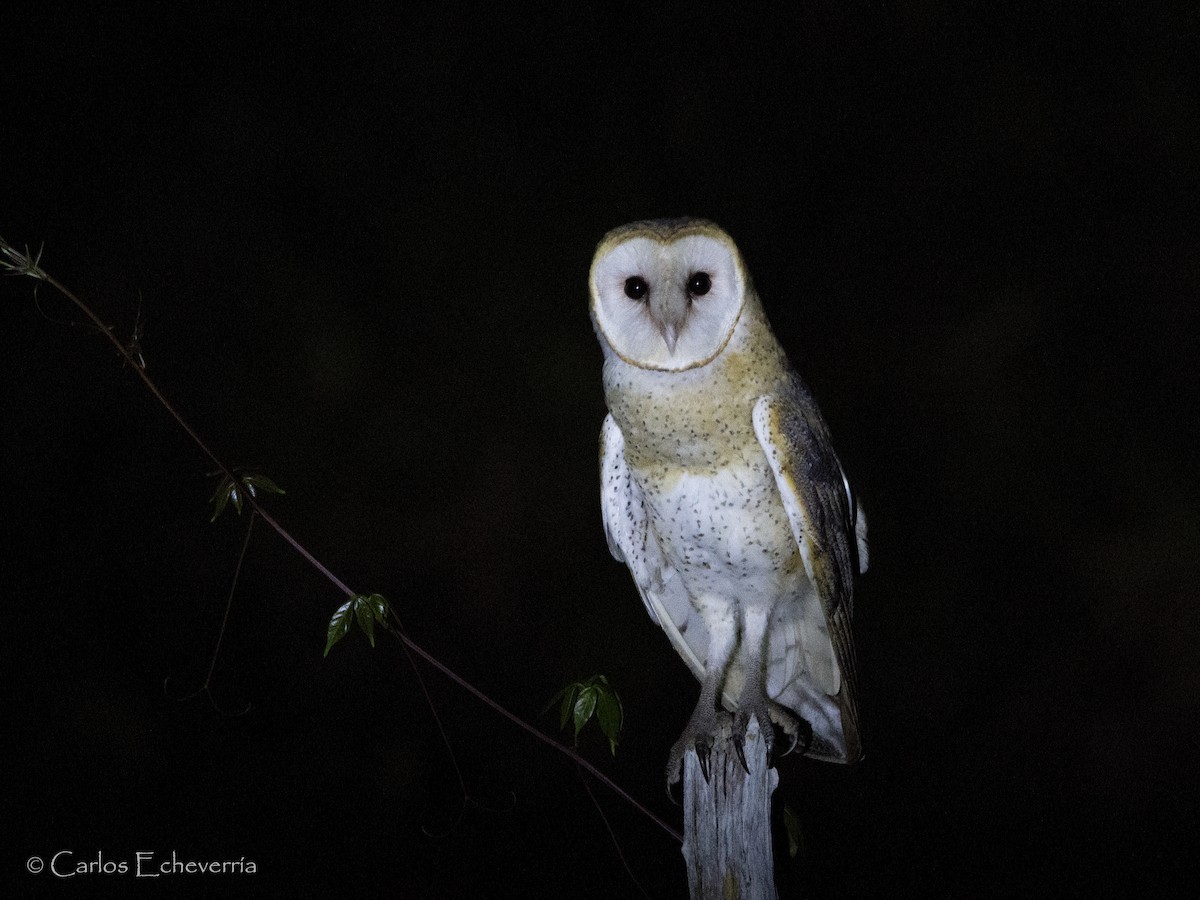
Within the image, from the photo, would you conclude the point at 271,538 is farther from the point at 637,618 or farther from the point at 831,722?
the point at 831,722

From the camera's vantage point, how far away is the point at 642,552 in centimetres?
162

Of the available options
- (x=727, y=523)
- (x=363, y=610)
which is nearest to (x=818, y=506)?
(x=727, y=523)

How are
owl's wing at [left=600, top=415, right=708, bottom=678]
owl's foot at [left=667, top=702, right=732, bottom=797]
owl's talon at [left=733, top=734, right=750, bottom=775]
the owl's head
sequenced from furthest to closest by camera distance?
1. owl's wing at [left=600, top=415, right=708, bottom=678]
2. owl's foot at [left=667, top=702, right=732, bottom=797]
3. owl's talon at [left=733, top=734, right=750, bottom=775]
4. the owl's head

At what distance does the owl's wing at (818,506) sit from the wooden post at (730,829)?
0.63ft

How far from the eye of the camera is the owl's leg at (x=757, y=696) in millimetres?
1438

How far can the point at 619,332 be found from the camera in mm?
1310

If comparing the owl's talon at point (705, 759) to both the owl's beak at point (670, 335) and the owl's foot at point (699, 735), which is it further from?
the owl's beak at point (670, 335)

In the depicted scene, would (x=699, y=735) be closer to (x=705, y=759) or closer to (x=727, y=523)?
(x=705, y=759)

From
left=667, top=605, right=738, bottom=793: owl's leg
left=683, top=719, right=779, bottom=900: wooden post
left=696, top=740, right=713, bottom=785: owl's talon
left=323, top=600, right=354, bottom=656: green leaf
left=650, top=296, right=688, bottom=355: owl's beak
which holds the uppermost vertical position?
left=650, top=296, right=688, bottom=355: owl's beak

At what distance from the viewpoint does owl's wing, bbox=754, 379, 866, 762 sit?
54.1 inches

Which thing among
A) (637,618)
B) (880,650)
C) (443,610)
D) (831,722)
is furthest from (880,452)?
(443,610)

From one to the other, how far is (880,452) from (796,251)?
0.43m

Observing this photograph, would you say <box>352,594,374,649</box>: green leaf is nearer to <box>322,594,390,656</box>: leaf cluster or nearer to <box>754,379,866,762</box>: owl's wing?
<box>322,594,390,656</box>: leaf cluster

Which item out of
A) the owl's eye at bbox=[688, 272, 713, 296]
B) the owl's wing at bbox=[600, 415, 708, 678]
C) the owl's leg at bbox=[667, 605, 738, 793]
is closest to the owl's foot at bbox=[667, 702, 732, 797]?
the owl's leg at bbox=[667, 605, 738, 793]
